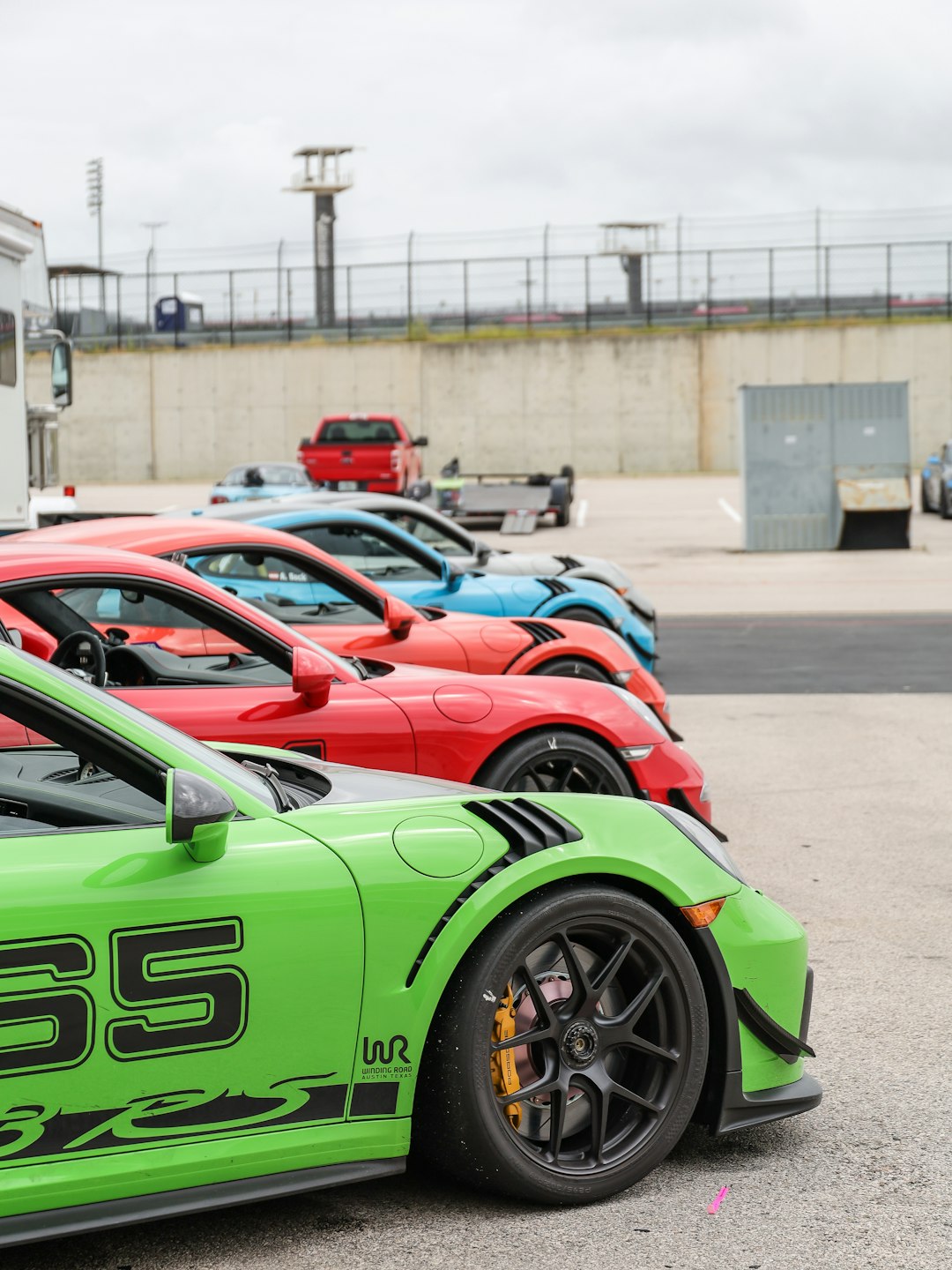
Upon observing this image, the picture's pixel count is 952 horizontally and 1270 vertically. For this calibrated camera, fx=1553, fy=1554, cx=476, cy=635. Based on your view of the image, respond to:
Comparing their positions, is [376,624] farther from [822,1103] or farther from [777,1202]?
[777,1202]

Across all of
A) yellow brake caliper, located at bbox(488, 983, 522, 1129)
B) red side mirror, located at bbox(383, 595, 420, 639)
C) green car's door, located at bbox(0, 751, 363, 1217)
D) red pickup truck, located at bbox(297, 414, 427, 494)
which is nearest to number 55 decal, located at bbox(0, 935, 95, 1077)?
green car's door, located at bbox(0, 751, 363, 1217)

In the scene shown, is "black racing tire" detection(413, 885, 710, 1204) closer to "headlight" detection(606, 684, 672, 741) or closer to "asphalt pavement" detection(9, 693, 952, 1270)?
"asphalt pavement" detection(9, 693, 952, 1270)

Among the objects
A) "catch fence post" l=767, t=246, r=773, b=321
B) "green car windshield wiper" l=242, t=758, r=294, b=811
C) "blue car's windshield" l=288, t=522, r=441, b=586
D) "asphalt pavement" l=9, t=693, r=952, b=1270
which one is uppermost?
"catch fence post" l=767, t=246, r=773, b=321

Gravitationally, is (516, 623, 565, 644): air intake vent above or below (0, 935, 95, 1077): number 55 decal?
above

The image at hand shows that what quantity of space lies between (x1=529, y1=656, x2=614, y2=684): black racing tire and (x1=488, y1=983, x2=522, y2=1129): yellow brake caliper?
465 cm

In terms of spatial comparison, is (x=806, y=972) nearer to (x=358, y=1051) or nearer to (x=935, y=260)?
(x=358, y=1051)

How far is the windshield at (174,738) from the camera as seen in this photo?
3178 mm

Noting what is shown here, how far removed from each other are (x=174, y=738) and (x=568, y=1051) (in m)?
1.10

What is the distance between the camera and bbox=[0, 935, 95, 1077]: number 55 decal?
286cm

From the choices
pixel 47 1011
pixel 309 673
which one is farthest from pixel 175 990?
pixel 309 673

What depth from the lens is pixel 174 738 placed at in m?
3.31

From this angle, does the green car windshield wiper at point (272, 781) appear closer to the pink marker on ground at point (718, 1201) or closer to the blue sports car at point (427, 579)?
the pink marker on ground at point (718, 1201)

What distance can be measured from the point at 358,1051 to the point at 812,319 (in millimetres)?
51454

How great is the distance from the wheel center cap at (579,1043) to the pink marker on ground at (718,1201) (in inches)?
16.6
